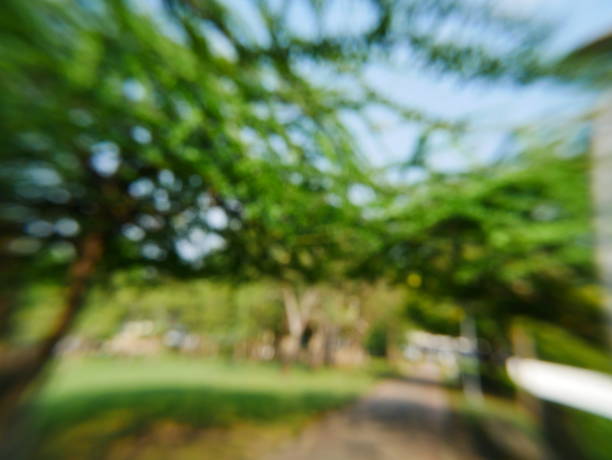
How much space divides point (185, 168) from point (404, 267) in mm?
3546

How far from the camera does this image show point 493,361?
23.6 m

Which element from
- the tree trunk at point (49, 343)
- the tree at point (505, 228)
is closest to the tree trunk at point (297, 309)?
the tree at point (505, 228)

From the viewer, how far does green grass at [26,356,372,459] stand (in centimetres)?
630

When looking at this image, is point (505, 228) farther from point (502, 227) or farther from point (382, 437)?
point (382, 437)

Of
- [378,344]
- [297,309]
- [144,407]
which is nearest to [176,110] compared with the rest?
[144,407]

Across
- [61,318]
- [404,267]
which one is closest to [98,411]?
[61,318]

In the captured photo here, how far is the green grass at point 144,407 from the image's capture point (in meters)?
6.30

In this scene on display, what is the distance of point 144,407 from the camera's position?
9.83 m

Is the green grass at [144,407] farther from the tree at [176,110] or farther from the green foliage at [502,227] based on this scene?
the green foliage at [502,227]

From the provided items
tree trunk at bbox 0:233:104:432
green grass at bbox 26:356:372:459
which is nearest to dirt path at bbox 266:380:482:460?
green grass at bbox 26:356:372:459

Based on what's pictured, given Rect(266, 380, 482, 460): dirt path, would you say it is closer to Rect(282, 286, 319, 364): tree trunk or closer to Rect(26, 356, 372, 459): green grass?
Rect(26, 356, 372, 459): green grass

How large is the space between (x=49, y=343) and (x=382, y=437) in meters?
7.69

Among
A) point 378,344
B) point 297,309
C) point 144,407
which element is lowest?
point 144,407

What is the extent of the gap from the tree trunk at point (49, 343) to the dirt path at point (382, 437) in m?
4.28
